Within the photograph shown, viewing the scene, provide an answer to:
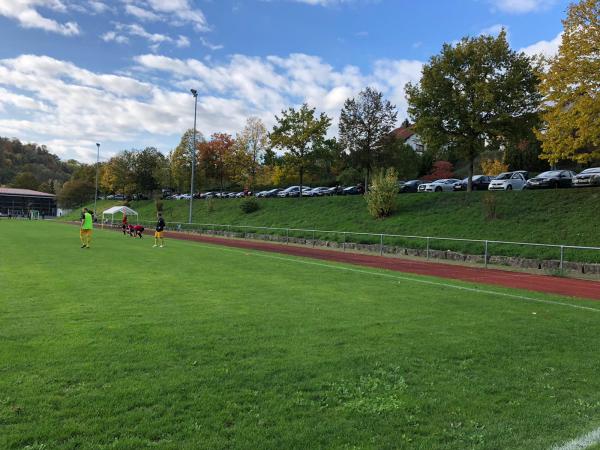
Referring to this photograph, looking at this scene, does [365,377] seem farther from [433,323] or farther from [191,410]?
[433,323]

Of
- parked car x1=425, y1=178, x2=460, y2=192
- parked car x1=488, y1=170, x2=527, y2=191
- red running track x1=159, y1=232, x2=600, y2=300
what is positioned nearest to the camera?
red running track x1=159, y1=232, x2=600, y2=300

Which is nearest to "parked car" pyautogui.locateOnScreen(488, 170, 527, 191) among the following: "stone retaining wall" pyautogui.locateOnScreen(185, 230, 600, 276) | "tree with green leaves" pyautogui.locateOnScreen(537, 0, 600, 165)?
"tree with green leaves" pyautogui.locateOnScreen(537, 0, 600, 165)

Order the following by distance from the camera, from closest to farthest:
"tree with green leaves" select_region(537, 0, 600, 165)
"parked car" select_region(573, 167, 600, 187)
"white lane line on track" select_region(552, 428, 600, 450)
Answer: "white lane line on track" select_region(552, 428, 600, 450), "tree with green leaves" select_region(537, 0, 600, 165), "parked car" select_region(573, 167, 600, 187)

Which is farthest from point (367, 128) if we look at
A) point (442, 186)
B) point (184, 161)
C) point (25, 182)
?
point (25, 182)

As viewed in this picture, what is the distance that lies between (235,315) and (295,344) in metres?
1.89

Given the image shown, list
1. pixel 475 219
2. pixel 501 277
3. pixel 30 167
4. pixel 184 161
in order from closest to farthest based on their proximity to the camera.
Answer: pixel 501 277 < pixel 475 219 < pixel 184 161 < pixel 30 167

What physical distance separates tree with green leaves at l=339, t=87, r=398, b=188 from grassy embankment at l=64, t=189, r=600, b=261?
365 cm

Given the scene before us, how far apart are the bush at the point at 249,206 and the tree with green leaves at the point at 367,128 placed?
1240 cm

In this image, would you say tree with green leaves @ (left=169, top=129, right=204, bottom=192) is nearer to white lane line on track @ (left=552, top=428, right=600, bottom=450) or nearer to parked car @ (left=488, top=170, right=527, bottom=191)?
parked car @ (left=488, top=170, right=527, bottom=191)

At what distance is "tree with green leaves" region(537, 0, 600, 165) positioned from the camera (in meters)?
19.9

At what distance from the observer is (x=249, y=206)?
152ft

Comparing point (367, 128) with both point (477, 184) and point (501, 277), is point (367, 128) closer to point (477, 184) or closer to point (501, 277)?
point (477, 184)

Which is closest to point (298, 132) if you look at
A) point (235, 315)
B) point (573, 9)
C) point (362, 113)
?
point (362, 113)

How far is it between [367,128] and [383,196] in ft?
31.2
